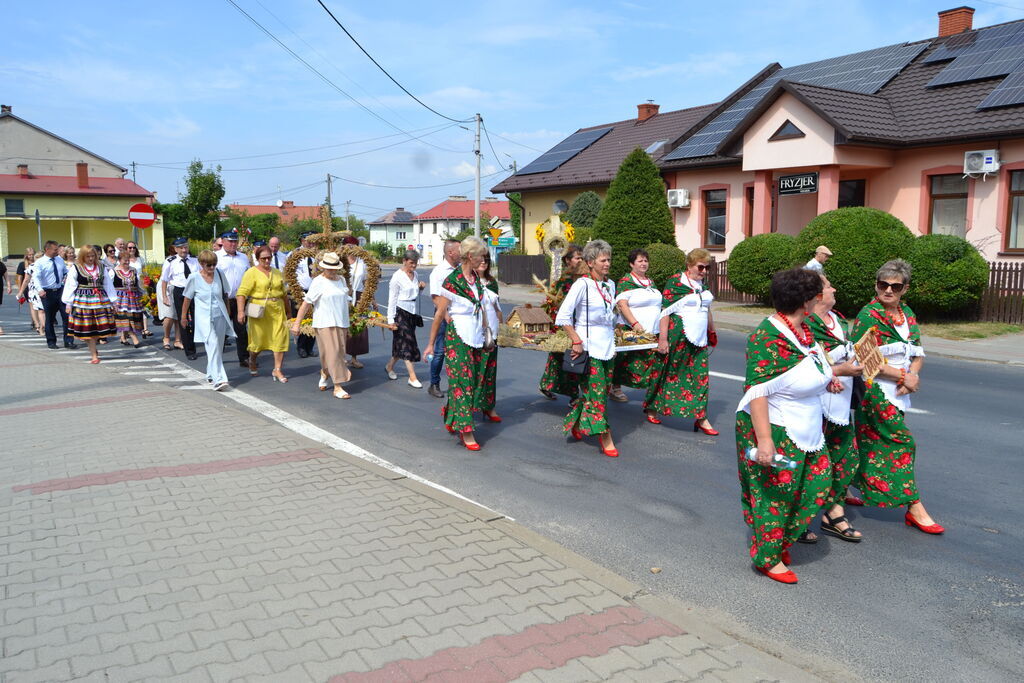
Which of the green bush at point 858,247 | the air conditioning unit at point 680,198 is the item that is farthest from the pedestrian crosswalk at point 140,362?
the air conditioning unit at point 680,198

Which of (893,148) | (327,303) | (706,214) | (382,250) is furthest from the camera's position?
(382,250)

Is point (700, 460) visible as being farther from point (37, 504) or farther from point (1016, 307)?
point (1016, 307)

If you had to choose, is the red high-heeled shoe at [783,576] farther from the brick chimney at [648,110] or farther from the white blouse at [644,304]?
the brick chimney at [648,110]

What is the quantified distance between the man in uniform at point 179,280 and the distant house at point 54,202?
3881 centimetres

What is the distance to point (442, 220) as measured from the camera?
3563 inches

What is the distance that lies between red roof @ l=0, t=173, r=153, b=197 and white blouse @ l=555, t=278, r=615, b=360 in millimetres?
53477

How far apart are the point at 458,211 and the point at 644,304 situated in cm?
8535

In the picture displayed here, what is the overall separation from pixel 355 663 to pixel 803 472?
2569 millimetres

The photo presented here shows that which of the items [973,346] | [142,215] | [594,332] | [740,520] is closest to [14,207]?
[142,215]

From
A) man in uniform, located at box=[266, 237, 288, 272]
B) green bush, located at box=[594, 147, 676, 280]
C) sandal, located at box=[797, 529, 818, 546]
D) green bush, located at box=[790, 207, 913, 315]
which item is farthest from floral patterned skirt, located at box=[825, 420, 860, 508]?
green bush, located at box=[594, 147, 676, 280]

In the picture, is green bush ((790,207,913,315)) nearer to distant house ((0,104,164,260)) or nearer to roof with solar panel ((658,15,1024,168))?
roof with solar panel ((658,15,1024,168))

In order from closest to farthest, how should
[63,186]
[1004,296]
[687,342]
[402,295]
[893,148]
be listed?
[687,342], [402,295], [1004,296], [893,148], [63,186]

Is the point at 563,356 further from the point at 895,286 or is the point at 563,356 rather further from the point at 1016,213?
the point at 1016,213

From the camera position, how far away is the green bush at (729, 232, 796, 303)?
67.8ft
